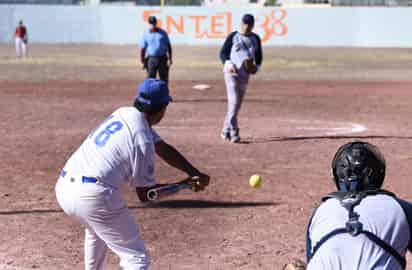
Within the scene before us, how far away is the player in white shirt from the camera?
5668 millimetres

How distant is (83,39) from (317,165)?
42974mm

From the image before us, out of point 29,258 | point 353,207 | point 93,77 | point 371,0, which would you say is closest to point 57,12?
point 371,0

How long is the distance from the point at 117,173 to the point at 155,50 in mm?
15042

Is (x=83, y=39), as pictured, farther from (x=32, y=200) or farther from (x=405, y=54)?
(x=32, y=200)

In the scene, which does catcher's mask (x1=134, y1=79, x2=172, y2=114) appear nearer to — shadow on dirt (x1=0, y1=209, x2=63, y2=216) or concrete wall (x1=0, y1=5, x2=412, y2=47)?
shadow on dirt (x1=0, y1=209, x2=63, y2=216)

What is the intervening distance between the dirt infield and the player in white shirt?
6.24 feet

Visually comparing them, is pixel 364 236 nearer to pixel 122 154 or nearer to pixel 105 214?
pixel 122 154

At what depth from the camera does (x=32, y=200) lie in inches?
405

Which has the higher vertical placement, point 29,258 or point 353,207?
point 353,207

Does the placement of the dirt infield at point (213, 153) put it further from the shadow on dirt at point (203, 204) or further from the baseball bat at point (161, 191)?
the baseball bat at point (161, 191)

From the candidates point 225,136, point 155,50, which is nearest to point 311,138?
point 225,136

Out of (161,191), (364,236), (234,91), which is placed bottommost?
(234,91)

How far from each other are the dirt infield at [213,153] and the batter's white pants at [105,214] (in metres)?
1.84

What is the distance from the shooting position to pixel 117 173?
225 inches
